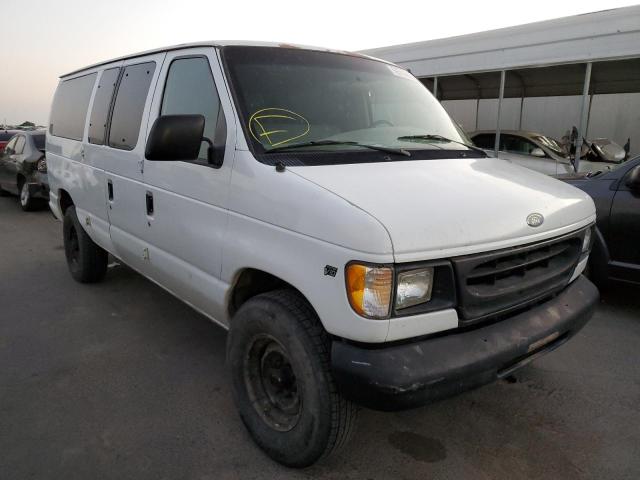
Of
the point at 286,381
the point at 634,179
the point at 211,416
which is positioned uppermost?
the point at 634,179

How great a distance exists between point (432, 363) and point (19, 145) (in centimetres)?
1064

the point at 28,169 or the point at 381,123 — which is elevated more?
the point at 381,123

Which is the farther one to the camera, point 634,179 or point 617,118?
point 617,118

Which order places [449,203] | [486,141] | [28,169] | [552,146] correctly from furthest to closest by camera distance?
[486,141] < [552,146] < [28,169] < [449,203]

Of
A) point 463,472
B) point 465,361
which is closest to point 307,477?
point 463,472

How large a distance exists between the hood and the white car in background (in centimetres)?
705

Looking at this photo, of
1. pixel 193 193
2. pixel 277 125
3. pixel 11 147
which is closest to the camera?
pixel 277 125

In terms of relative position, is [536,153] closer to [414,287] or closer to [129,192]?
[129,192]

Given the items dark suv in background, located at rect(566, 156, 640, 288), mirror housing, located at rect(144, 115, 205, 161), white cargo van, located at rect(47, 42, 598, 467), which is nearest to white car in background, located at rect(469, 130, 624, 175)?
dark suv in background, located at rect(566, 156, 640, 288)

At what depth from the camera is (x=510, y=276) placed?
2.33 m

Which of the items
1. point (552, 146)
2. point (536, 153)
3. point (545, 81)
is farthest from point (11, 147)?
point (545, 81)

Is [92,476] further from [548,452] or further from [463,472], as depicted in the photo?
[548,452]

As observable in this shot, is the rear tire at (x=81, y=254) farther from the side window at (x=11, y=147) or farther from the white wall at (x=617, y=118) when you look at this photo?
the white wall at (x=617, y=118)

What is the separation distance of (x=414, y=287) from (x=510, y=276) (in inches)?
22.9
